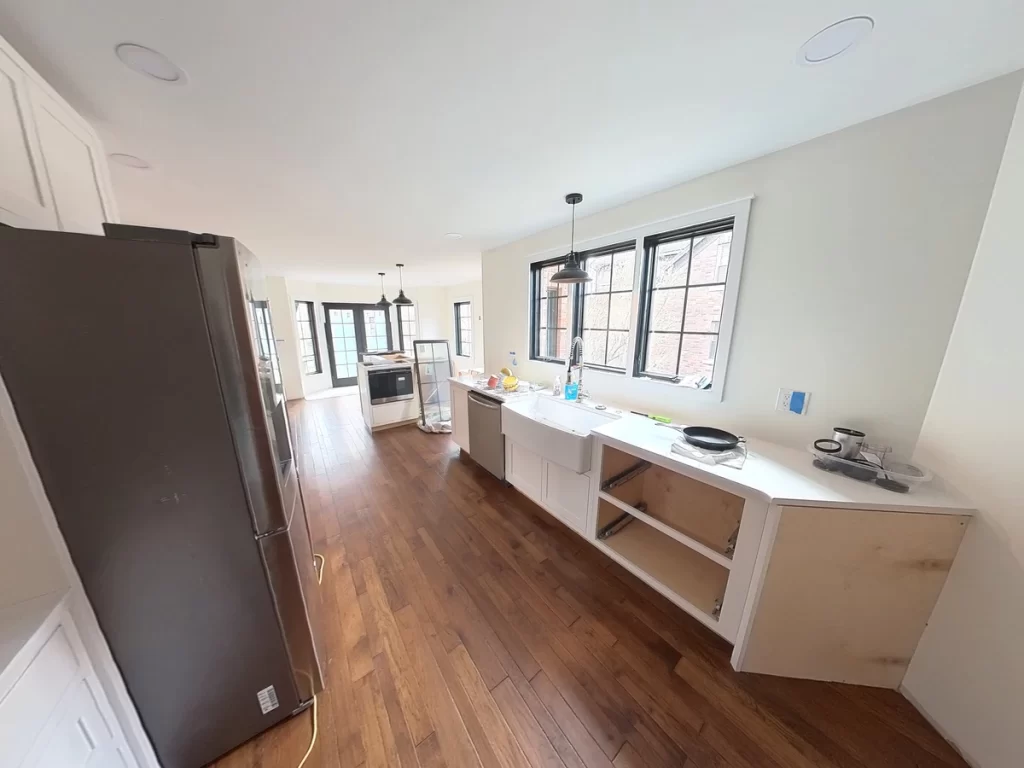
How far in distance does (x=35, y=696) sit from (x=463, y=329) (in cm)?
677

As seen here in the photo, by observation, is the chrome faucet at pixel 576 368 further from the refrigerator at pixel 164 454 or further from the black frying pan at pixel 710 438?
the refrigerator at pixel 164 454

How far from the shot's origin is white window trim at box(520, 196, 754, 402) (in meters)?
1.71

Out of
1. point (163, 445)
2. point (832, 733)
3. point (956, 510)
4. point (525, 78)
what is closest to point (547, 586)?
point (832, 733)

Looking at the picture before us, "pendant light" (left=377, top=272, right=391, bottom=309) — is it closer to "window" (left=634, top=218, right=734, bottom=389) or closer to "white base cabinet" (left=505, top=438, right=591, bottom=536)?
"white base cabinet" (left=505, top=438, right=591, bottom=536)

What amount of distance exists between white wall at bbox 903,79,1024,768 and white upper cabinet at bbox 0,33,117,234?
3028mm

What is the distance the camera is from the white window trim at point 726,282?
1.71 meters

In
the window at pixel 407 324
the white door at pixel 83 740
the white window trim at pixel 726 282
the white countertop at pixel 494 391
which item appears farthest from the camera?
the window at pixel 407 324

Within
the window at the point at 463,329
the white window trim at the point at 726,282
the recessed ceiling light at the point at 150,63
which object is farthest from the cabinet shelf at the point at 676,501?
the window at the point at 463,329

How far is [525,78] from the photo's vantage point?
3.59 feet

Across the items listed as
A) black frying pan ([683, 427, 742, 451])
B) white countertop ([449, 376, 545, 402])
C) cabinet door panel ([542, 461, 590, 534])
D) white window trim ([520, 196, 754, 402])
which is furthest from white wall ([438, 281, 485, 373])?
black frying pan ([683, 427, 742, 451])

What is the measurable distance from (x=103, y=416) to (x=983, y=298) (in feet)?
9.32

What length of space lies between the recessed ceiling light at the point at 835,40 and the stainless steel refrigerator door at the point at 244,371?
184cm

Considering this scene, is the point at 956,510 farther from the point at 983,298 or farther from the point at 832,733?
the point at 832,733

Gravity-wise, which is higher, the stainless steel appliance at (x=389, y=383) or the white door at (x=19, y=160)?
the white door at (x=19, y=160)
